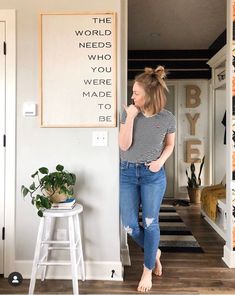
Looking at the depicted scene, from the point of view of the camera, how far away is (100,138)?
2.43 metres

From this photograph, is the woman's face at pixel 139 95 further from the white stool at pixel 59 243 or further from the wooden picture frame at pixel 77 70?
the white stool at pixel 59 243

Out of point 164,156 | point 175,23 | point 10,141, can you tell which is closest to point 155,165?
point 164,156

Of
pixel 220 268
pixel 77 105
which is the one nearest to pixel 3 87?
pixel 77 105

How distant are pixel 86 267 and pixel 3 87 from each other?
62.3 inches

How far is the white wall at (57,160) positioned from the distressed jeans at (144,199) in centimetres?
13

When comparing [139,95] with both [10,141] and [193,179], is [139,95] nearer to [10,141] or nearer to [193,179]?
[10,141]

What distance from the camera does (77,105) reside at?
7.95 ft

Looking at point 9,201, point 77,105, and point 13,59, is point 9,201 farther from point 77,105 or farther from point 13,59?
point 13,59

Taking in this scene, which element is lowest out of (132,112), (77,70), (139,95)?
(132,112)

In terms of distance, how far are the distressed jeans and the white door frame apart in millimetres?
883

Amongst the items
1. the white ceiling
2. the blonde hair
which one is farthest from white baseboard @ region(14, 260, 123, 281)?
the white ceiling

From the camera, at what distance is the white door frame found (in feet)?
7.98

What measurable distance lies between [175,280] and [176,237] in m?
1.08

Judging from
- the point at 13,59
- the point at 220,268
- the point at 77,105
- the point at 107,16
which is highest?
the point at 107,16
